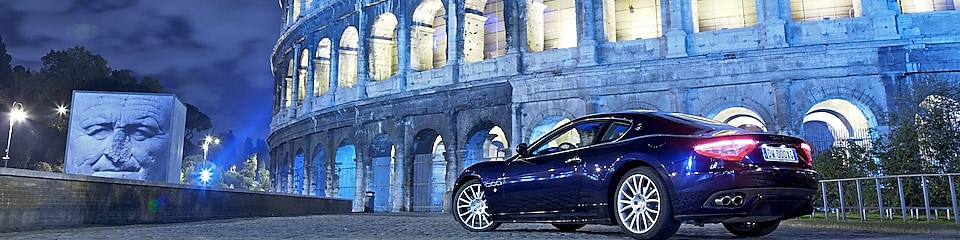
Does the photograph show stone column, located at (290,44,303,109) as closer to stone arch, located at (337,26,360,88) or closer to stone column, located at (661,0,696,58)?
stone arch, located at (337,26,360,88)

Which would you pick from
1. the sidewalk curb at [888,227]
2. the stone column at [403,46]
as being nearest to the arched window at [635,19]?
the stone column at [403,46]

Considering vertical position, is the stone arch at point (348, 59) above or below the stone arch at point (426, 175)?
above

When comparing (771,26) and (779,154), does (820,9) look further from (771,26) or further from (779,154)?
(779,154)

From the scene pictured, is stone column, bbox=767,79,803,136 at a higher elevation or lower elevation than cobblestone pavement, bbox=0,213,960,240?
higher

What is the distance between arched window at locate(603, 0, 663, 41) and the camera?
1870 centimetres

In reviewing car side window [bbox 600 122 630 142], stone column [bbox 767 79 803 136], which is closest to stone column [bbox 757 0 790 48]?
stone column [bbox 767 79 803 136]

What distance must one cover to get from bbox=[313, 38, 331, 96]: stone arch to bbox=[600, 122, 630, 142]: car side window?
21.9 meters

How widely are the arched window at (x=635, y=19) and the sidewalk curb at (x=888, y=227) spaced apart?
1098cm

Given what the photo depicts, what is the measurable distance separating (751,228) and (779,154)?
3.74ft

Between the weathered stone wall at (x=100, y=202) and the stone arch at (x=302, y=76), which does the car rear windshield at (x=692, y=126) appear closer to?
the weathered stone wall at (x=100, y=202)

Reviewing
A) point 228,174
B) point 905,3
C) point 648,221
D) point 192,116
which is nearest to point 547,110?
point 905,3

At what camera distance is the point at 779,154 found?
4.99 metres

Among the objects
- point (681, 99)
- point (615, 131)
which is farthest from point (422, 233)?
point (681, 99)

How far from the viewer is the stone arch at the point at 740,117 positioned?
55.1 feet
